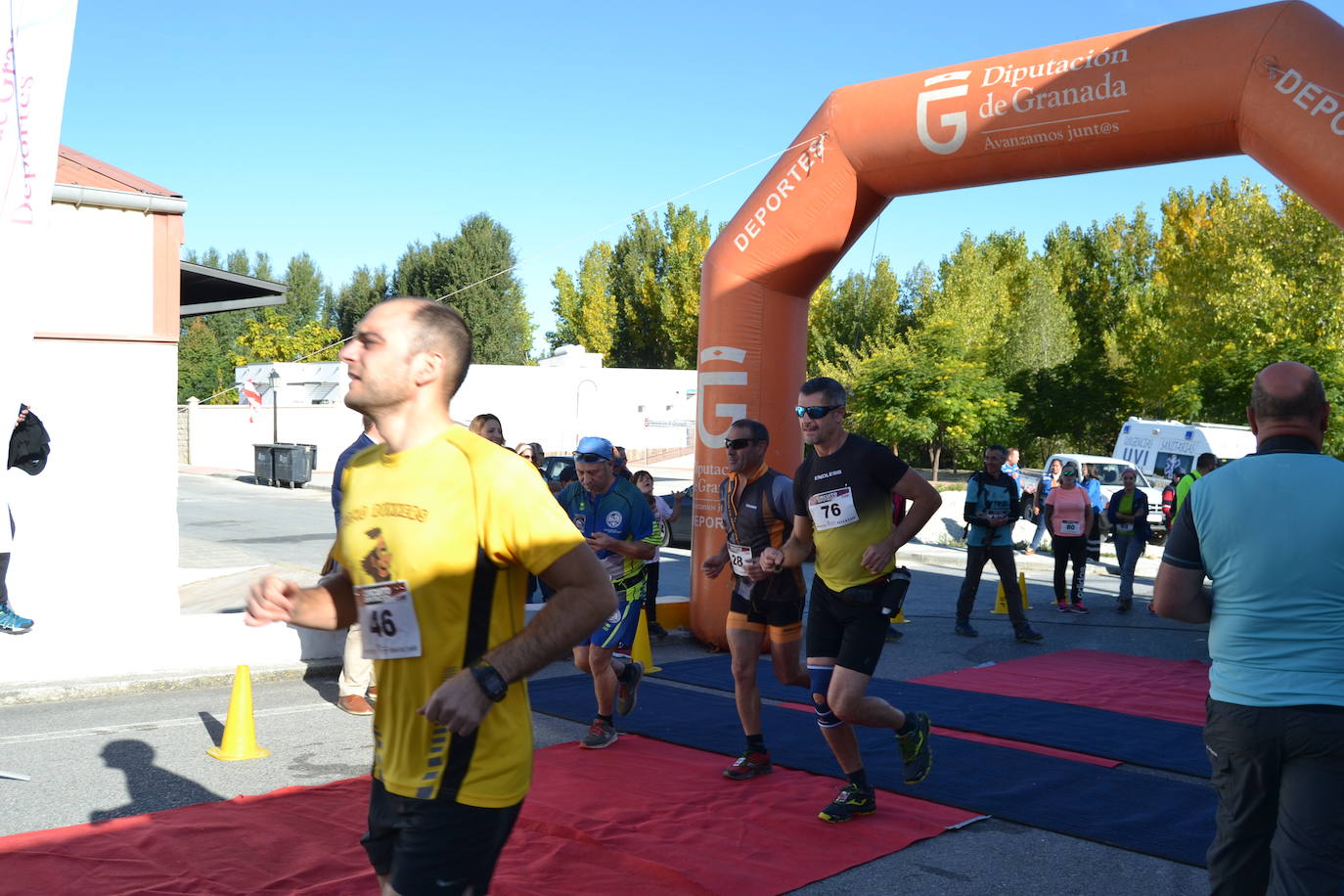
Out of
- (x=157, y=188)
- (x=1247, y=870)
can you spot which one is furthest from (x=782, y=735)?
(x=157, y=188)

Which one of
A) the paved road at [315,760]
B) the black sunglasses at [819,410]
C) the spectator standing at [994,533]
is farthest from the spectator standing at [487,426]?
the spectator standing at [994,533]

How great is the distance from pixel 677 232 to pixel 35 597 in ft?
191

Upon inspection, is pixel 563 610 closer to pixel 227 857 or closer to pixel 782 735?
pixel 227 857

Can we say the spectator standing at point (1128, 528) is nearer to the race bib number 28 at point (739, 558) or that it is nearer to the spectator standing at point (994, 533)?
the spectator standing at point (994, 533)

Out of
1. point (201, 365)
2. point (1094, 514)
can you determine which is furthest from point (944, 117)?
point (201, 365)

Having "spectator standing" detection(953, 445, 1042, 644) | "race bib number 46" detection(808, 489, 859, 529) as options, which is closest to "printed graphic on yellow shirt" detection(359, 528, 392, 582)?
"race bib number 46" detection(808, 489, 859, 529)

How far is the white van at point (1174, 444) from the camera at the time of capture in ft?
80.2

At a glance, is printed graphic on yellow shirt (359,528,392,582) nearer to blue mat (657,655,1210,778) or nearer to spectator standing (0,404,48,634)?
blue mat (657,655,1210,778)

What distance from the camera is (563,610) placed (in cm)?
227

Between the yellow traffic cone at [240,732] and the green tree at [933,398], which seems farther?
the green tree at [933,398]

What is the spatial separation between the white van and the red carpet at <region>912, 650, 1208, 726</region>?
51.7 feet

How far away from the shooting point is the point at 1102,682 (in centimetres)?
906

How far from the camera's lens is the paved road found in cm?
468

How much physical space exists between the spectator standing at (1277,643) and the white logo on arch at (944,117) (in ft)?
19.4
